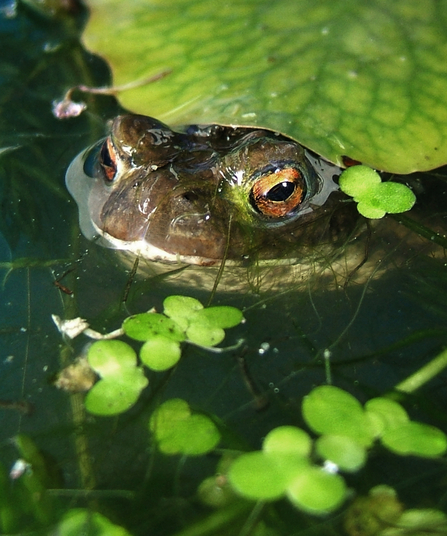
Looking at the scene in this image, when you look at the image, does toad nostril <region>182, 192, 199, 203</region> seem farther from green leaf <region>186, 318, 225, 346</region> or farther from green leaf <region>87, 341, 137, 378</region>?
green leaf <region>87, 341, 137, 378</region>

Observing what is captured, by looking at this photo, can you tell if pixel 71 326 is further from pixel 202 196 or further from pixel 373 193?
pixel 373 193

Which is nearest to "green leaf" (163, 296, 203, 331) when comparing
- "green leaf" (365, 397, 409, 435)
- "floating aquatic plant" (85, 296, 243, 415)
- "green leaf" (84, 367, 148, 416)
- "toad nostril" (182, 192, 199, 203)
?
"floating aquatic plant" (85, 296, 243, 415)

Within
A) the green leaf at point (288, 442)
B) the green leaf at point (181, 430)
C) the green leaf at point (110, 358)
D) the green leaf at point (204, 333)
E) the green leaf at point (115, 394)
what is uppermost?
the green leaf at point (110, 358)

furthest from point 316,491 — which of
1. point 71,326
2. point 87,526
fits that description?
point 71,326

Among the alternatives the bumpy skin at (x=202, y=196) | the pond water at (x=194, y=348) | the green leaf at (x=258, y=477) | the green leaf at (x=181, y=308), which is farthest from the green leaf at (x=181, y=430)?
the bumpy skin at (x=202, y=196)

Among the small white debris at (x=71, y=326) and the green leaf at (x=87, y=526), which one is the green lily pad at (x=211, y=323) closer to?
the small white debris at (x=71, y=326)

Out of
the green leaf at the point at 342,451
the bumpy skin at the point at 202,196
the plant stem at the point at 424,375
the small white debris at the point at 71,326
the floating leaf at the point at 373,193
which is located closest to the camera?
the green leaf at the point at 342,451

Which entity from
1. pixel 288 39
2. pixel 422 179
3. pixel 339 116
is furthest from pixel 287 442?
pixel 288 39

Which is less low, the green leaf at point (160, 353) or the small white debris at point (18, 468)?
the green leaf at point (160, 353)

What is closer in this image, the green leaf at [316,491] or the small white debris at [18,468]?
the green leaf at [316,491]
